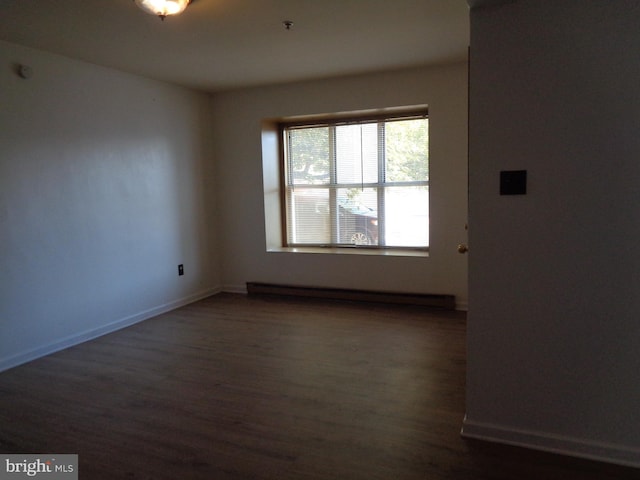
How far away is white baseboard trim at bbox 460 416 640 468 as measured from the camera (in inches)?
73.6

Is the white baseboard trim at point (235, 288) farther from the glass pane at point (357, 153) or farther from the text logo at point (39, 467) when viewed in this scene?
the text logo at point (39, 467)

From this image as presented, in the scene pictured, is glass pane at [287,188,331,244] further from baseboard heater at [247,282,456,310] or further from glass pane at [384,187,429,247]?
glass pane at [384,187,429,247]

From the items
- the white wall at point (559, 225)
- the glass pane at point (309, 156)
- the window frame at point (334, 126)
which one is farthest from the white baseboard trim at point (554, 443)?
the glass pane at point (309, 156)

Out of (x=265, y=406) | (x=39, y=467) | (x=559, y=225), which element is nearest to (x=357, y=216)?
(x=265, y=406)

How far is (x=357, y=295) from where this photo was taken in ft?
15.3

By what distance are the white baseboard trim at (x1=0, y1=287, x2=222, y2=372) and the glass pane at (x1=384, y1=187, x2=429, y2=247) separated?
89.3 inches

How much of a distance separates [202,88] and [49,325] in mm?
2822

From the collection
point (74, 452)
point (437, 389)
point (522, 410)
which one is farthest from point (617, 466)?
point (74, 452)

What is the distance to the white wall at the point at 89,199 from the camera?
317 cm

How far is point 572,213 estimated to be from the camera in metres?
1.85

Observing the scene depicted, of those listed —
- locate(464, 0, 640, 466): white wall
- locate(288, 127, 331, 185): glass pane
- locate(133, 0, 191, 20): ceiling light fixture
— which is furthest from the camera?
locate(288, 127, 331, 185): glass pane

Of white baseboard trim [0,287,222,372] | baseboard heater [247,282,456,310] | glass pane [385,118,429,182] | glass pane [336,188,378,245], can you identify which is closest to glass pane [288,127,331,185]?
glass pane [336,188,378,245]

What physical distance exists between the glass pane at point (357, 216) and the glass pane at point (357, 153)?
143 mm

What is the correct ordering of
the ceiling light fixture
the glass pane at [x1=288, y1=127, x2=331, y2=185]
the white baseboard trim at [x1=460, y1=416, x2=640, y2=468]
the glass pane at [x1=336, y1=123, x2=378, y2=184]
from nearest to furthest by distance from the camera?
the white baseboard trim at [x1=460, y1=416, x2=640, y2=468]
the ceiling light fixture
the glass pane at [x1=336, y1=123, x2=378, y2=184]
the glass pane at [x1=288, y1=127, x2=331, y2=185]
